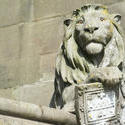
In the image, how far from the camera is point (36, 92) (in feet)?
23.5

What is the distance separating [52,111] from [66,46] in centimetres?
95

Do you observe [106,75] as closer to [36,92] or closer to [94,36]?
[94,36]

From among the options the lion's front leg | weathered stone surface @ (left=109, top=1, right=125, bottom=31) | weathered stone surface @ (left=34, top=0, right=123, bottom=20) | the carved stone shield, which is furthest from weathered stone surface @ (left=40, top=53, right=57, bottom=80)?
the carved stone shield

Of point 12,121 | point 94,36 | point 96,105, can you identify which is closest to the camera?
point 12,121

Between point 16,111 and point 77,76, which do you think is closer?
point 16,111

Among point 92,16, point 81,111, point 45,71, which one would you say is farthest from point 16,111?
point 45,71

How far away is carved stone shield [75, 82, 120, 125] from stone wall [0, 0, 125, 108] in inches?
83.1

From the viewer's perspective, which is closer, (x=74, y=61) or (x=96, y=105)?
(x=96, y=105)

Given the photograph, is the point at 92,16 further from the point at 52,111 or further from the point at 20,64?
the point at 20,64

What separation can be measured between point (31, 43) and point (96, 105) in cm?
272

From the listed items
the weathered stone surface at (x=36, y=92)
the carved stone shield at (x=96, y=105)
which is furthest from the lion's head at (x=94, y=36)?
the weathered stone surface at (x=36, y=92)

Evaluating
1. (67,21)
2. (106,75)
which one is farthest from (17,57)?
(106,75)

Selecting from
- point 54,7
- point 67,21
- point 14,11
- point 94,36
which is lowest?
point 94,36

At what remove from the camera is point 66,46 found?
220 inches
